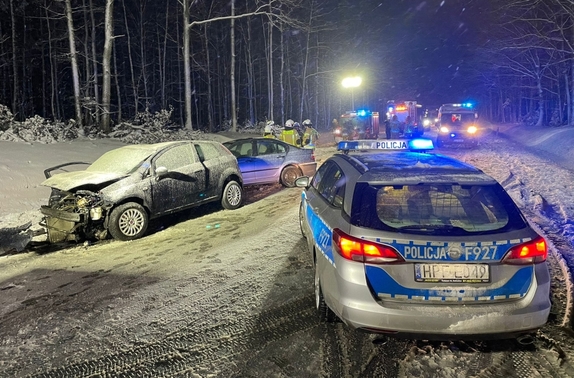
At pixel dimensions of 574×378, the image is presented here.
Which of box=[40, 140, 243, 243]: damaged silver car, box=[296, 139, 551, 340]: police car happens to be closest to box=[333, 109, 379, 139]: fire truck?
box=[40, 140, 243, 243]: damaged silver car

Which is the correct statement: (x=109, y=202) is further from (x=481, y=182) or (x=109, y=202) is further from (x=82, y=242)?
(x=481, y=182)

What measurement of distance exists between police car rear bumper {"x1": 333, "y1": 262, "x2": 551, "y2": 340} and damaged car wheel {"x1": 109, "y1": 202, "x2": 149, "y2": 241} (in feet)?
17.2

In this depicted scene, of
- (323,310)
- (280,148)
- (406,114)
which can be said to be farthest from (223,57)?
(323,310)

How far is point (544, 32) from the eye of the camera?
89.1ft

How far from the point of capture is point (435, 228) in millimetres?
3252

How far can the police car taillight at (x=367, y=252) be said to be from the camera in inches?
124

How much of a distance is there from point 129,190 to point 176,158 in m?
1.36

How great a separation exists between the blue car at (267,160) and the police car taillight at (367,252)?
8.26 m

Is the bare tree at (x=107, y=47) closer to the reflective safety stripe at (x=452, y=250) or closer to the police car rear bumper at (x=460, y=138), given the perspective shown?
the police car rear bumper at (x=460, y=138)

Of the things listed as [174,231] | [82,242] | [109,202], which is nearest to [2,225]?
[82,242]

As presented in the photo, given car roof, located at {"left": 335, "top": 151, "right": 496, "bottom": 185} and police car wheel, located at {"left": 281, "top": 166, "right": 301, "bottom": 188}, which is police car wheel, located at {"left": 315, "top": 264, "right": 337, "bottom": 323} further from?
police car wheel, located at {"left": 281, "top": 166, "right": 301, "bottom": 188}

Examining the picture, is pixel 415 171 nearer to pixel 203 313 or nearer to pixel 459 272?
pixel 459 272

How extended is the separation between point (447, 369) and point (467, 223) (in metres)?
1.15

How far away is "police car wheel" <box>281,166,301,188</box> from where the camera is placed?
1210 cm
